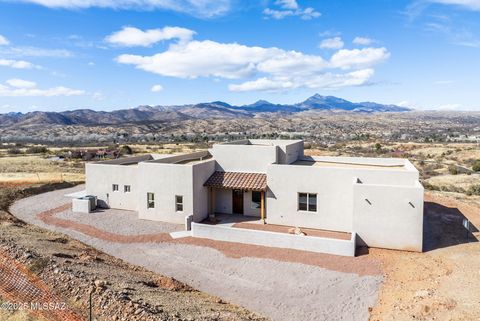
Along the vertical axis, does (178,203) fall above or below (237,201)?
above

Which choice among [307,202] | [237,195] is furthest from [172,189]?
[307,202]

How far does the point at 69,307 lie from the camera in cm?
998

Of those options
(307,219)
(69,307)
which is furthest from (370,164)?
(69,307)

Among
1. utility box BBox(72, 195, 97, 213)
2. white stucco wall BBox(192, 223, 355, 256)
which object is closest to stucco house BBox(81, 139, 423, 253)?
white stucco wall BBox(192, 223, 355, 256)

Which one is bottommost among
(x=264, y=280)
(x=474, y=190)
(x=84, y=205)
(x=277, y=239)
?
(x=264, y=280)

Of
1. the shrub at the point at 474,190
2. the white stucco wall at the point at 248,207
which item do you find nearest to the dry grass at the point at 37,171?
the white stucco wall at the point at 248,207

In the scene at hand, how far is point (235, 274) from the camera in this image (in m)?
14.8

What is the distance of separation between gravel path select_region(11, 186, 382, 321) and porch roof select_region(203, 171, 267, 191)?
4664 mm

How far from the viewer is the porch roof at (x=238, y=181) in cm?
2048

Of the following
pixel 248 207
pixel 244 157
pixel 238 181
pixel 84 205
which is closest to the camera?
pixel 238 181

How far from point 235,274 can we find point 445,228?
521 inches

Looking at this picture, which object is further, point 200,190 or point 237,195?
point 237,195

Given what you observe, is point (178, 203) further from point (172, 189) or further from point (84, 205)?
point (84, 205)

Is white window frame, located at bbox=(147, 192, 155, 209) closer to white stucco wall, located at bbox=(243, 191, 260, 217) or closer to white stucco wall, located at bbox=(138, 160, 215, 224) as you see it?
white stucco wall, located at bbox=(138, 160, 215, 224)
